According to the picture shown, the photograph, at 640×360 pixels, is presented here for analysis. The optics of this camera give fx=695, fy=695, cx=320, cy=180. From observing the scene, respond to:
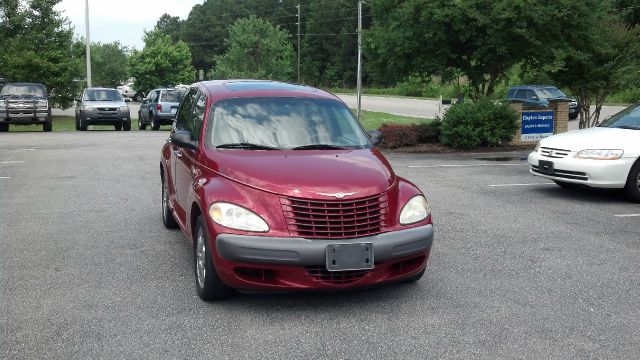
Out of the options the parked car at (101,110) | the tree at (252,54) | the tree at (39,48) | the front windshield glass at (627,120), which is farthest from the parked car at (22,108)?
the tree at (252,54)

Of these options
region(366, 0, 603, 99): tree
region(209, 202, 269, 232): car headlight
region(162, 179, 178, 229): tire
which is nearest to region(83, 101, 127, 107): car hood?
region(366, 0, 603, 99): tree

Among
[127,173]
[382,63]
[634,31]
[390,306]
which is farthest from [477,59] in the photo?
[390,306]

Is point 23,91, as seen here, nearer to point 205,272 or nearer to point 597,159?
point 597,159

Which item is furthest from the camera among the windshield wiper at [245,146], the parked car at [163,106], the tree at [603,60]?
the parked car at [163,106]

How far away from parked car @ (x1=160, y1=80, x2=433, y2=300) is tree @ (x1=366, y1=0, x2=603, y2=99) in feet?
37.0

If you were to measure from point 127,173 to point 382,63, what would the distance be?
818 centimetres

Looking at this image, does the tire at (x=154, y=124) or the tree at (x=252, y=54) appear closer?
the tire at (x=154, y=124)

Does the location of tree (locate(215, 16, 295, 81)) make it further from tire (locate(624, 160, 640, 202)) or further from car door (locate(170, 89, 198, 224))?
car door (locate(170, 89, 198, 224))

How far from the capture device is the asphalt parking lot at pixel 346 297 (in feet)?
14.9

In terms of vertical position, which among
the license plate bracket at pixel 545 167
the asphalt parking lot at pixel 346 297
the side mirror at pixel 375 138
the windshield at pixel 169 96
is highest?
the windshield at pixel 169 96

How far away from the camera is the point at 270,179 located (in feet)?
17.1

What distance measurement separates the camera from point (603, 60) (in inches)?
705

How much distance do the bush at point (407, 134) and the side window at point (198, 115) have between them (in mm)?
10838

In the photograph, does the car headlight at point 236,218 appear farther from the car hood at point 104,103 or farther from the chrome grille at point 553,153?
the car hood at point 104,103
